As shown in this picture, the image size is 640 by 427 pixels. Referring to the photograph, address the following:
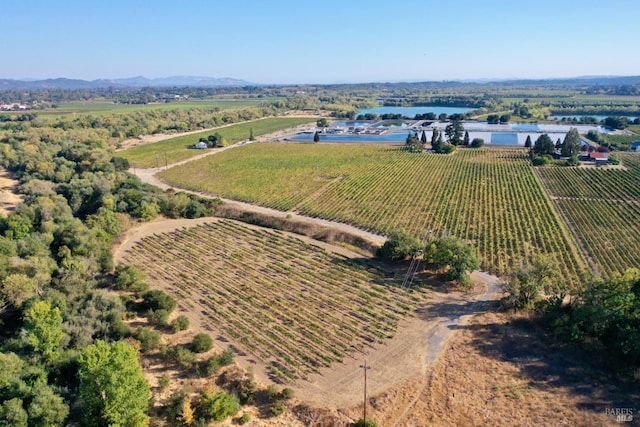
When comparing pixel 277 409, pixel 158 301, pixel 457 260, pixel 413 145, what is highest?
pixel 413 145

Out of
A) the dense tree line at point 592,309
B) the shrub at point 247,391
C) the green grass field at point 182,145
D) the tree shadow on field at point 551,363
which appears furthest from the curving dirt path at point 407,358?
the green grass field at point 182,145

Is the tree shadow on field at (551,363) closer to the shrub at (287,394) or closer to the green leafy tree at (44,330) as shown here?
the shrub at (287,394)

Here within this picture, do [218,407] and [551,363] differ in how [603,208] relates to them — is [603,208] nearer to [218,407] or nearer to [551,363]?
[551,363]

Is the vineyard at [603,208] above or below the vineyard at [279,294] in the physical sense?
above

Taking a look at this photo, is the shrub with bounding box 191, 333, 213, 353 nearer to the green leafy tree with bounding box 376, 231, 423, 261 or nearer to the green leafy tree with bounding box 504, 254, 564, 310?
the green leafy tree with bounding box 376, 231, 423, 261

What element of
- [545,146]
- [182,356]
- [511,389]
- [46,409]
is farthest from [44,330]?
[545,146]
